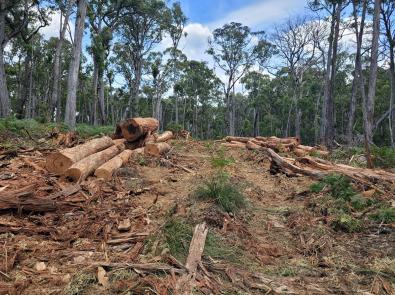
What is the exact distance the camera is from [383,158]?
9695mm

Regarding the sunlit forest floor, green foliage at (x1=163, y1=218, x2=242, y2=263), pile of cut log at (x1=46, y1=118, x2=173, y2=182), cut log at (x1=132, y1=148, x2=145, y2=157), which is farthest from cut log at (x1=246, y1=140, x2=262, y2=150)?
green foliage at (x1=163, y1=218, x2=242, y2=263)

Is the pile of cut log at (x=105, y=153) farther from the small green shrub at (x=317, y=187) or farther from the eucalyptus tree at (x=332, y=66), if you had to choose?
the eucalyptus tree at (x=332, y=66)

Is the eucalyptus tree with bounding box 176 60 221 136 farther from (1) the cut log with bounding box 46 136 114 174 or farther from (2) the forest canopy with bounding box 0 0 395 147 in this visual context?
(1) the cut log with bounding box 46 136 114 174

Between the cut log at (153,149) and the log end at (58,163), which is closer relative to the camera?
the log end at (58,163)

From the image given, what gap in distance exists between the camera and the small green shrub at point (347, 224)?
16.0 feet

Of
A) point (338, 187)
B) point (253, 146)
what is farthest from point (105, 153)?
point (253, 146)

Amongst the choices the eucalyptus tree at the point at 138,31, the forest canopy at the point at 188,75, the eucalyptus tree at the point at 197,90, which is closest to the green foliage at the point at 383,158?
the forest canopy at the point at 188,75

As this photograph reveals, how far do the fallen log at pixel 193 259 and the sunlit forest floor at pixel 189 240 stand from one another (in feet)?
0.22

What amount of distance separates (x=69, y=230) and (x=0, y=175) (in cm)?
220

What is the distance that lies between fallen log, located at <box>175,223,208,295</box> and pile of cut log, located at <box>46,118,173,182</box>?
9.63 ft

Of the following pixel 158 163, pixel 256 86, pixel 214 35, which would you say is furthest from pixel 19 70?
pixel 158 163

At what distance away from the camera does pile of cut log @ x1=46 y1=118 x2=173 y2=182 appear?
254 inches

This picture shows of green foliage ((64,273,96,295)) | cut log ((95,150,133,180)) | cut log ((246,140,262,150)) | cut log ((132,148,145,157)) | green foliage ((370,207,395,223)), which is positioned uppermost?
cut log ((246,140,262,150))

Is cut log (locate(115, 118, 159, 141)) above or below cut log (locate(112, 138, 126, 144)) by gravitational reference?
above
